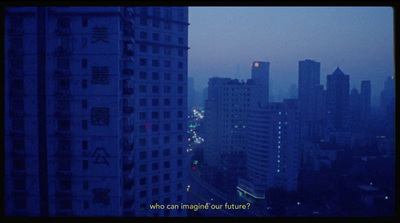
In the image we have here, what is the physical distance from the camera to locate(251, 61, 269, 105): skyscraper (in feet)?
42.9

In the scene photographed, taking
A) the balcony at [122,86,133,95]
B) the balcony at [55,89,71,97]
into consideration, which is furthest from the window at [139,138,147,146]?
the balcony at [55,89,71,97]

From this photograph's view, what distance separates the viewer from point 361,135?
12.0m

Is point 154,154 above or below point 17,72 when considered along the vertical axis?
below

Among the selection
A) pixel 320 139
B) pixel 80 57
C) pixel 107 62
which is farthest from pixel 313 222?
pixel 320 139

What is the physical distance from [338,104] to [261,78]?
3747 millimetres

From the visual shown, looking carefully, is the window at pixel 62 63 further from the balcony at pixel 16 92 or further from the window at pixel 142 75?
the window at pixel 142 75

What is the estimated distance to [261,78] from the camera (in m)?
13.1

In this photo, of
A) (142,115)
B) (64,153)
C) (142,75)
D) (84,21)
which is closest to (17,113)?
(64,153)

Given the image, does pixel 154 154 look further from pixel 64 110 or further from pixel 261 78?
pixel 261 78

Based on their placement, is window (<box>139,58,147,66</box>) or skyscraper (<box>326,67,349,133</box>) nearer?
window (<box>139,58,147,66</box>)

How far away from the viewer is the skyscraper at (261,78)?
13078 millimetres

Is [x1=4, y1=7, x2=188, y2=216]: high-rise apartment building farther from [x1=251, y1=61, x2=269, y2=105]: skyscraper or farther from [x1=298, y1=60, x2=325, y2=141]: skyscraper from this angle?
[x1=251, y1=61, x2=269, y2=105]: skyscraper

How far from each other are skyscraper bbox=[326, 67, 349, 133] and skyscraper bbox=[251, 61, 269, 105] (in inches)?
111

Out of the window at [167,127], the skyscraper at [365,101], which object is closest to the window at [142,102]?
the window at [167,127]
